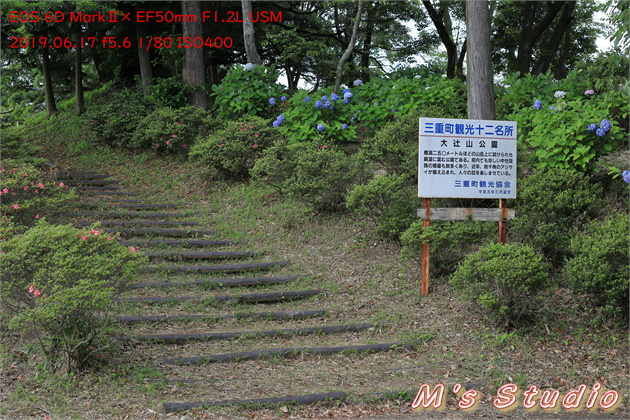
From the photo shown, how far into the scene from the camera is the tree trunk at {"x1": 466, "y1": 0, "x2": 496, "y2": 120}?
330 inches

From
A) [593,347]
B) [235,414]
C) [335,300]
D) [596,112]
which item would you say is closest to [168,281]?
[335,300]

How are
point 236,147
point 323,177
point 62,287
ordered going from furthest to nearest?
point 236,147, point 323,177, point 62,287

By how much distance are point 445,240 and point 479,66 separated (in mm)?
3013

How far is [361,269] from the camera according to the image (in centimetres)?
775

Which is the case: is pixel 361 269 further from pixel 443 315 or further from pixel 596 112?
pixel 596 112

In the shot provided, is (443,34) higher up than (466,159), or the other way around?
(443,34)

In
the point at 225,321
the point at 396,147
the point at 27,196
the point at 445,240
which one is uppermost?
the point at 396,147

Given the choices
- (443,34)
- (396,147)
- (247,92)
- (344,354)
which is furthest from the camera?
(443,34)

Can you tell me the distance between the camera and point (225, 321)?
20.9ft

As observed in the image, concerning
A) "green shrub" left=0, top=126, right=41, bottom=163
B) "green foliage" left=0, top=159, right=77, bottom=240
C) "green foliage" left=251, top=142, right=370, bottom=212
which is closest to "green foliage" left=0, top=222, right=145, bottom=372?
"green foliage" left=0, top=159, right=77, bottom=240

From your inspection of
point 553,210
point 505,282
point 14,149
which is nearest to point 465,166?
point 553,210

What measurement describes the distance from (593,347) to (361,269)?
9.72 ft

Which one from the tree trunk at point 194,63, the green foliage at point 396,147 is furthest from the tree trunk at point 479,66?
the tree trunk at point 194,63

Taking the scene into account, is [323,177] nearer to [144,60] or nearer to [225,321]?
[225,321]
